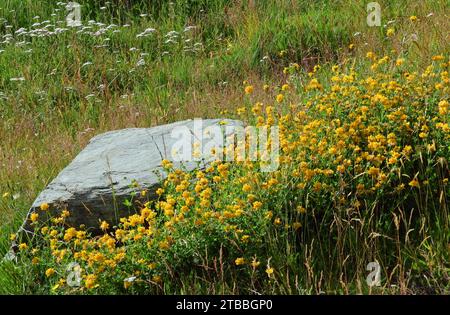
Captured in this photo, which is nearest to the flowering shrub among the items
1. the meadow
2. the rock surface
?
the meadow

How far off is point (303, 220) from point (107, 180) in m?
1.38

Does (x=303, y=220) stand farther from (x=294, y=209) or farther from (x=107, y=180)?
(x=107, y=180)

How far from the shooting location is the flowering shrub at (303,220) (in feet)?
13.5

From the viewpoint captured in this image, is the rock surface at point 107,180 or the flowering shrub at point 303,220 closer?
the flowering shrub at point 303,220

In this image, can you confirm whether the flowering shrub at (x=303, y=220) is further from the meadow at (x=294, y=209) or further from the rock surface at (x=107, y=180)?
the rock surface at (x=107, y=180)

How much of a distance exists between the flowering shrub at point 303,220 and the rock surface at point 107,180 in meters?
0.18

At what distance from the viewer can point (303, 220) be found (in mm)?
4477

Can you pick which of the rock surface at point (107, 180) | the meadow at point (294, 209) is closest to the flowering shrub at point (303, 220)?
the meadow at point (294, 209)

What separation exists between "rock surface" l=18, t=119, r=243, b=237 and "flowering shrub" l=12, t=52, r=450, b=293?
180mm

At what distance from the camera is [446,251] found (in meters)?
4.28

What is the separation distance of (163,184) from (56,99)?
3713 millimetres

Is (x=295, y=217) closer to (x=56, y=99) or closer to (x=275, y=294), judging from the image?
(x=275, y=294)

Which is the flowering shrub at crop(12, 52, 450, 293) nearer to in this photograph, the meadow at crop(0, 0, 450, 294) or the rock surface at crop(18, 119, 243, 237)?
the meadow at crop(0, 0, 450, 294)

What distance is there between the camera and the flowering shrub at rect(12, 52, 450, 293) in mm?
4121
